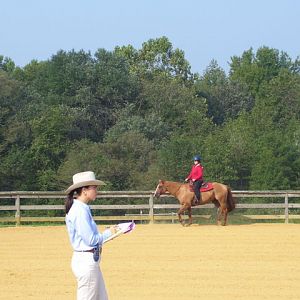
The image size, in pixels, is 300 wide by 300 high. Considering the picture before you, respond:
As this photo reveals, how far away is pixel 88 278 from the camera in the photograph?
7.32m

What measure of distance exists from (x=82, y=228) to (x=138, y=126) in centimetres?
4524

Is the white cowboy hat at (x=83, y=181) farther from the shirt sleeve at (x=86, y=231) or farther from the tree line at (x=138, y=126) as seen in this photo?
the tree line at (x=138, y=126)

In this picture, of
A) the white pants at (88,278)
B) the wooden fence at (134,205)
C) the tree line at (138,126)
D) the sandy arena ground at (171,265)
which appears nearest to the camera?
the white pants at (88,278)

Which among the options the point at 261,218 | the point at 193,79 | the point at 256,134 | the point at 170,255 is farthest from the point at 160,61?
the point at 170,255

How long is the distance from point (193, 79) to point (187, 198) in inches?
2315

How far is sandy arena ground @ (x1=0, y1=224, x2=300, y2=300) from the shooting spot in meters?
11.9

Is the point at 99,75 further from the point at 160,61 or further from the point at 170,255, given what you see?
the point at 170,255

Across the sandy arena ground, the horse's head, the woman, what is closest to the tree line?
the horse's head

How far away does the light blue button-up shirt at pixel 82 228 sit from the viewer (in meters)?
7.36

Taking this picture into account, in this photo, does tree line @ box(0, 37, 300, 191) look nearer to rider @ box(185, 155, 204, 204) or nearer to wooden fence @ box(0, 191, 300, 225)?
wooden fence @ box(0, 191, 300, 225)

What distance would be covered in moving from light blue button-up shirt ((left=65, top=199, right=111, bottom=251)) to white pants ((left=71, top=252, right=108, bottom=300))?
0.10 meters

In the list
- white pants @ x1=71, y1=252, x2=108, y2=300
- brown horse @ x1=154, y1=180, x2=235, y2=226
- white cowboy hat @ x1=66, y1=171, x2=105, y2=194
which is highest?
white cowboy hat @ x1=66, y1=171, x2=105, y2=194

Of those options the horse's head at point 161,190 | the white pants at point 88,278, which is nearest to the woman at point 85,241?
the white pants at point 88,278

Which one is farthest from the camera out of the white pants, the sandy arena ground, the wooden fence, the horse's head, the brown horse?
the wooden fence
